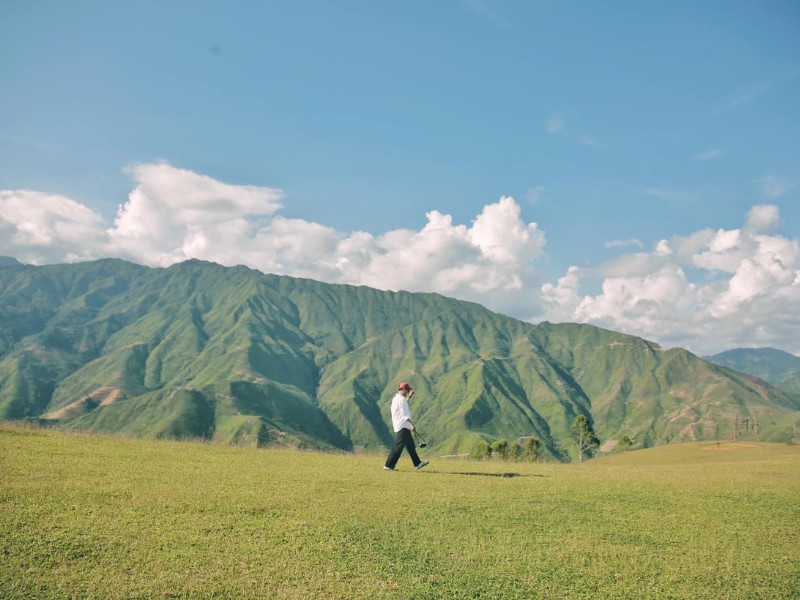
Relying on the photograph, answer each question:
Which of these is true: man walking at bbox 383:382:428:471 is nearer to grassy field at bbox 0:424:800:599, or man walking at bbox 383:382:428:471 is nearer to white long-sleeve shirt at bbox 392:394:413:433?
white long-sleeve shirt at bbox 392:394:413:433

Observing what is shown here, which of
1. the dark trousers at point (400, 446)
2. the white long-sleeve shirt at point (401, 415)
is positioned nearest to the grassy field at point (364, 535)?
the dark trousers at point (400, 446)

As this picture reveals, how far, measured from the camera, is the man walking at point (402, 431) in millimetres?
16141

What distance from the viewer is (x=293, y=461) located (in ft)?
55.5

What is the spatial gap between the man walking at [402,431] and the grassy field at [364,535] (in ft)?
5.74

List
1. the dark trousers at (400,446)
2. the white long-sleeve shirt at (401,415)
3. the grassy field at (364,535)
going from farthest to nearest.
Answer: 1. the white long-sleeve shirt at (401,415)
2. the dark trousers at (400,446)
3. the grassy field at (364,535)

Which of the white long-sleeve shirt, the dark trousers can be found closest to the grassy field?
the dark trousers

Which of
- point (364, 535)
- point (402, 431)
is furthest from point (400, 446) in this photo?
point (364, 535)

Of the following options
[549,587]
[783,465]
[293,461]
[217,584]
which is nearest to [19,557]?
[217,584]

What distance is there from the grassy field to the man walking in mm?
1751

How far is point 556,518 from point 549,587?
3465 mm

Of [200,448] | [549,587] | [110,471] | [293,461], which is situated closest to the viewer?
[549,587]

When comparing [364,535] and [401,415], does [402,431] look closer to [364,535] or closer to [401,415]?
[401,415]

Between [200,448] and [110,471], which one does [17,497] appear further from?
[200,448]

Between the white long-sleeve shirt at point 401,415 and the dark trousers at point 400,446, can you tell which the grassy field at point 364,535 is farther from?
the white long-sleeve shirt at point 401,415
